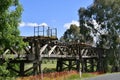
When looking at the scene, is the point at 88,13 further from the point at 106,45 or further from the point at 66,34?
the point at 66,34

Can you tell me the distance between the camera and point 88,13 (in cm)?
7619

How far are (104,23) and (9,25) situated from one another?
57.4m

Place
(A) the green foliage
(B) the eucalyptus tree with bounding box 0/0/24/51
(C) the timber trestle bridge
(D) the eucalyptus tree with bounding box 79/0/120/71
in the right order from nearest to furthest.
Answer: (B) the eucalyptus tree with bounding box 0/0/24/51 < (C) the timber trestle bridge < (D) the eucalyptus tree with bounding box 79/0/120/71 < (A) the green foliage

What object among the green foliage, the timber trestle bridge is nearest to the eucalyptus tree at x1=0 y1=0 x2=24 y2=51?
the timber trestle bridge

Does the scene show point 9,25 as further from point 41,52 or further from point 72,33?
point 72,33

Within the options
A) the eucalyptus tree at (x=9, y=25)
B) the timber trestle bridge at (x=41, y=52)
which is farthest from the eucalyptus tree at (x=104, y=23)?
the eucalyptus tree at (x=9, y=25)

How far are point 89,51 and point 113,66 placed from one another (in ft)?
39.5

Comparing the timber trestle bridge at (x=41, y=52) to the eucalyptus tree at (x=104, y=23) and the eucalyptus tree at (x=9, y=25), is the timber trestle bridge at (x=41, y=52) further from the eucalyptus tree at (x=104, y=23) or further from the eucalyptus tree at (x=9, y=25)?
the eucalyptus tree at (x=104, y=23)

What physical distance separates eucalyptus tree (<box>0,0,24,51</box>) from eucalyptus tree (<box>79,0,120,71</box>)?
171 ft

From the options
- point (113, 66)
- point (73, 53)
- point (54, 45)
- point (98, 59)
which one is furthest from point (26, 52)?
point (113, 66)

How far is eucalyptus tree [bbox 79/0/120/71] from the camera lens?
72.6 m

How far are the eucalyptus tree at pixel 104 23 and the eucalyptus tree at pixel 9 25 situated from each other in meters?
52.2

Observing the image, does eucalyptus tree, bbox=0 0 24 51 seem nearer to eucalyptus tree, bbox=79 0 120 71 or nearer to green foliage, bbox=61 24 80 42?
eucalyptus tree, bbox=79 0 120 71

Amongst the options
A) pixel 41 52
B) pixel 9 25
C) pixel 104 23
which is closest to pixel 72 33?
pixel 104 23
